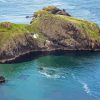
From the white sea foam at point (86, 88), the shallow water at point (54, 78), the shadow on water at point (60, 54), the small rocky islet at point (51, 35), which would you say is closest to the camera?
the shallow water at point (54, 78)

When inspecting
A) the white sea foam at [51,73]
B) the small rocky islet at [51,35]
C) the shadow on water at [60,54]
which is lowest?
the white sea foam at [51,73]

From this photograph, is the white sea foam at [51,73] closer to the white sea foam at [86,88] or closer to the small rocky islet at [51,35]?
the white sea foam at [86,88]

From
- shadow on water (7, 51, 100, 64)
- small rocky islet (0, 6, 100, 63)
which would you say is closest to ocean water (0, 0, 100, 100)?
shadow on water (7, 51, 100, 64)

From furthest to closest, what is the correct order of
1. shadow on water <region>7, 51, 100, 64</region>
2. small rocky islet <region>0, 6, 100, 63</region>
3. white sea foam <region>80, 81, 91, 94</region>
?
small rocky islet <region>0, 6, 100, 63</region>
shadow on water <region>7, 51, 100, 64</region>
white sea foam <region>80, 81, 91, 94</region>

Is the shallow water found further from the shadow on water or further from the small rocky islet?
the small rocky islet

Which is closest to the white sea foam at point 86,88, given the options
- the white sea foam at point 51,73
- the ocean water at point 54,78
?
the ocean water at point 54,78

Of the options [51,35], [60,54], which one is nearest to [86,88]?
[60,54]

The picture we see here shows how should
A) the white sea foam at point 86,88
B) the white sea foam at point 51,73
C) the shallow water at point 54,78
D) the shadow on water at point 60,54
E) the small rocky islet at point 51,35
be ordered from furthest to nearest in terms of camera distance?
1. the small rocky islet at point 51,35
2. the shadow on water at point 60,54
3. the white sea foam at point 51,73
4. the white sea foam at point 86,88
5. the shallow water at point 54,78

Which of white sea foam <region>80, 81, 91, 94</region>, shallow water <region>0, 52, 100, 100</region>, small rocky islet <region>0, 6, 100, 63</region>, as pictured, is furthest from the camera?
small rocky islet <region>0, 6, 100, 63</region>
